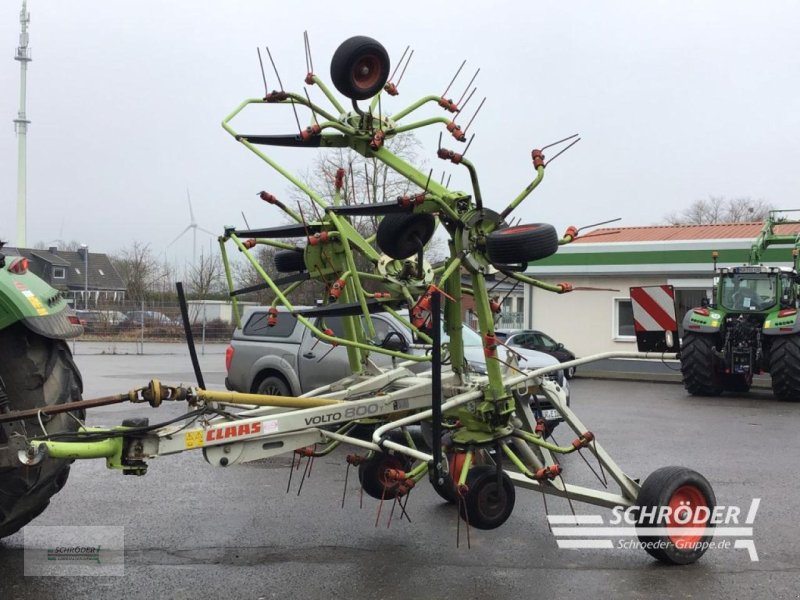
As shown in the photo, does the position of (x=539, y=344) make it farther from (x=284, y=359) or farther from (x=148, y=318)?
(x=148, y=318)

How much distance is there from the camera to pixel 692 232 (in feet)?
94.9

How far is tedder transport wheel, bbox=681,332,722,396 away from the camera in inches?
703

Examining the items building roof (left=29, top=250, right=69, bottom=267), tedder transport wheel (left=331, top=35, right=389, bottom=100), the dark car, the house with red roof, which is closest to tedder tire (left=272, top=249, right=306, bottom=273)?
tedder transport wheel (left=331, top=35, right=389, bottom=100)

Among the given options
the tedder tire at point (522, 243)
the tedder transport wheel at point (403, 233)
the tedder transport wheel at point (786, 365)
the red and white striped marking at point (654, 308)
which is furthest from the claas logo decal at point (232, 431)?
the tedder transport wheel at point (786, 365)

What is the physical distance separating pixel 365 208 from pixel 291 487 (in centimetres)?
410

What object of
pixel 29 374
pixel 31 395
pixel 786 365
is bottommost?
pixel 786 365

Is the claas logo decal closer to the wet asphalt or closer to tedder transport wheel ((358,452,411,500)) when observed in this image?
the wet asphalt

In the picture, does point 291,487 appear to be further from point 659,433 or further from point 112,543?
point 659,433

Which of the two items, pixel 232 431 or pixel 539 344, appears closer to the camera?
pixel 232 431

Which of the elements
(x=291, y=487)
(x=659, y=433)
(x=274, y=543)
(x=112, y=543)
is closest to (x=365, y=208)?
(x=274, y=543)

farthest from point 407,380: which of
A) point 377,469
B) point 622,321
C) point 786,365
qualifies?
point 622,321

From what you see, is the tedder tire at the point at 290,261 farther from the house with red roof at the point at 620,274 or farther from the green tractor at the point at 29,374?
the house with red roof at the point at 620,274

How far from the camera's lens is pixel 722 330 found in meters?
18.2

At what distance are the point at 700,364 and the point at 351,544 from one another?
1358 cm
